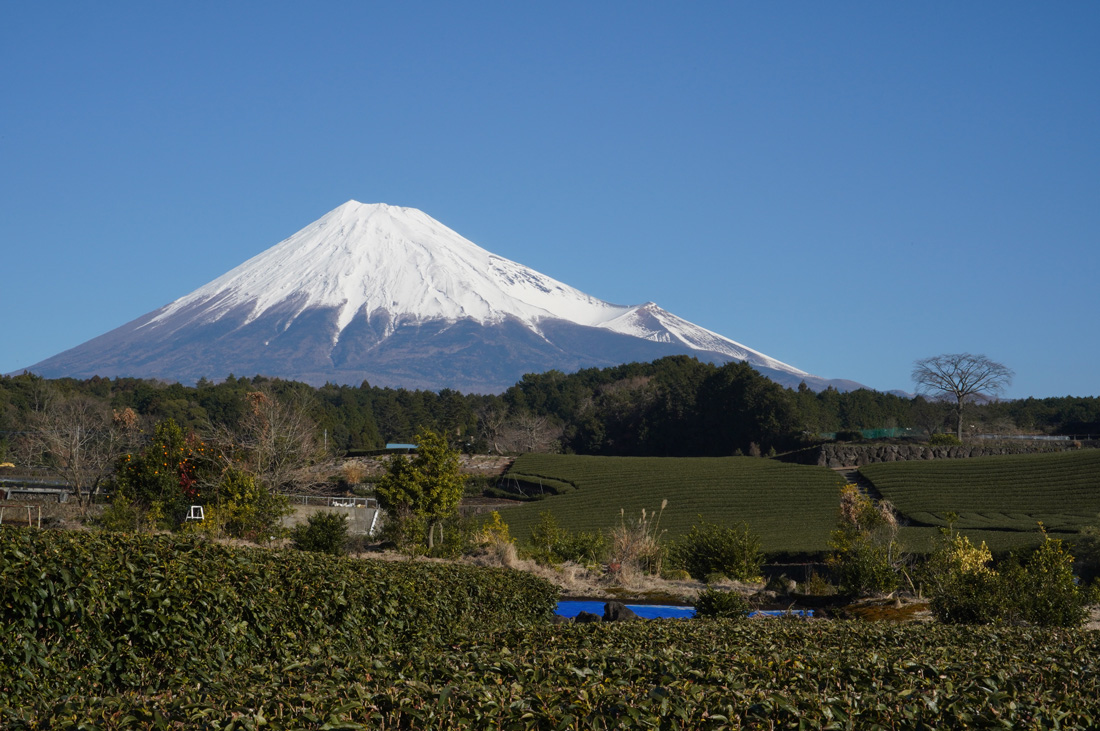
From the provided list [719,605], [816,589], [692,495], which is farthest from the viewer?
[692,495]

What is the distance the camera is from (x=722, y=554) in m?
17.0

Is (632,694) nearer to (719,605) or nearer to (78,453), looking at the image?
(719,605)

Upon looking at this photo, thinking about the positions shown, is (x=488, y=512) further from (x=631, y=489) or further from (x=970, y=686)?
(x=970, y=686)

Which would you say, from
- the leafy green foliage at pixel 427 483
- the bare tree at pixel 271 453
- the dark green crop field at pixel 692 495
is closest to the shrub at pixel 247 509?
the leafy green foliage at pixel 427 483

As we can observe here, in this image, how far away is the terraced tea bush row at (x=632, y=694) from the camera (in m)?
3.18

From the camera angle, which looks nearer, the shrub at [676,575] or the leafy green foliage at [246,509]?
the shrub at [676,575]

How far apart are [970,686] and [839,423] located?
73.6 metres

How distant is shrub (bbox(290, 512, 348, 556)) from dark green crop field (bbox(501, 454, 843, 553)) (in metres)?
11.9

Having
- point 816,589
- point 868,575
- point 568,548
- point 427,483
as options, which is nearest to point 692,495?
Answer: point 568,548

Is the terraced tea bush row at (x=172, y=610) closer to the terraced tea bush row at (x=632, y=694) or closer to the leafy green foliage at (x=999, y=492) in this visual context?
the terraced tea bush row at (x=632, y=694)

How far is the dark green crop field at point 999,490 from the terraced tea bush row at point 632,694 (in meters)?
25.2

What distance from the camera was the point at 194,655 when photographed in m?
5.42

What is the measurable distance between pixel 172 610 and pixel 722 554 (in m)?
13.2

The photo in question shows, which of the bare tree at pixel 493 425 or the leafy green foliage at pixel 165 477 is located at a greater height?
the bare tree at pixel 493 425
